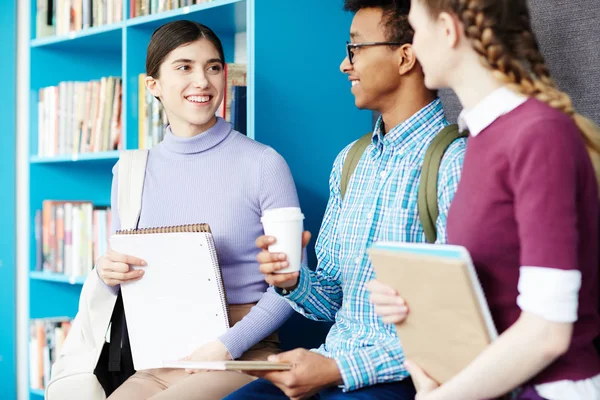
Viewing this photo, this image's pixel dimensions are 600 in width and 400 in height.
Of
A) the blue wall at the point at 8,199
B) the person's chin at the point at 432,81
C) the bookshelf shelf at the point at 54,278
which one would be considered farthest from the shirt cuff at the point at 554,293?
the blue wall at the point at 8,199

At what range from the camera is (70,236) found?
3014 millimetres

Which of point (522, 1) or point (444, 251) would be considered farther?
point (522, 1)

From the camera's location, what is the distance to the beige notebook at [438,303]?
3.27 ft

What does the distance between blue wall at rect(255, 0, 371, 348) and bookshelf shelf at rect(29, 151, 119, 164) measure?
0.78 metres

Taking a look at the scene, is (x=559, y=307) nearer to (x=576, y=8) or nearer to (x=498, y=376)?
(x=498, y=376)

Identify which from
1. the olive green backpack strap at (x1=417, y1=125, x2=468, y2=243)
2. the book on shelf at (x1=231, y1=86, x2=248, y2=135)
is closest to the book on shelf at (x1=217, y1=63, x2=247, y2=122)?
the book on shelf at (x1=231, y1=86, x2=248, y2=135)

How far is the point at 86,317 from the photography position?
191 centimetres

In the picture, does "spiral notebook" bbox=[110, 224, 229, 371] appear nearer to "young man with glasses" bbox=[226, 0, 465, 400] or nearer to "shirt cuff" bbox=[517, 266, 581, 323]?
"young man with glasses" bbox=[226, 0, 465, 400]

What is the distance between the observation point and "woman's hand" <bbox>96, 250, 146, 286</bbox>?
70.0 inches

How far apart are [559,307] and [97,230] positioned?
2.29 metres

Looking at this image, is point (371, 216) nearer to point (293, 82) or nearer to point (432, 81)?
point (432, 81)

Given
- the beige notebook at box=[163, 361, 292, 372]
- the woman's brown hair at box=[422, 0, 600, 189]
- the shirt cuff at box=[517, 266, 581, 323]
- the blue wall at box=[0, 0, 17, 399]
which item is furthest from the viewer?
the blue wall at box=[0, 0, 17, 399]

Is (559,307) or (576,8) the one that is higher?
(576,8)

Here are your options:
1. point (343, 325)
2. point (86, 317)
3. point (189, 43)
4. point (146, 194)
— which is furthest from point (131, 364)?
point (189, 43)
